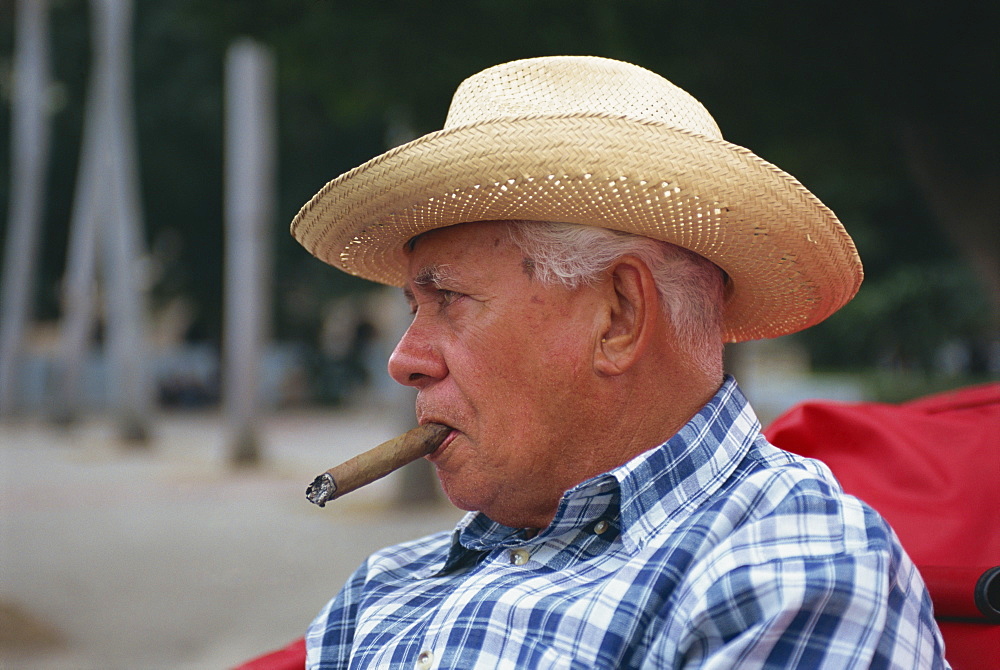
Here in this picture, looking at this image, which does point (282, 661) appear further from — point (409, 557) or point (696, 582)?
point (696, 582)

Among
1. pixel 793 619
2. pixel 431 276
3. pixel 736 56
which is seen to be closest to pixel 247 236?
pixel 736 56

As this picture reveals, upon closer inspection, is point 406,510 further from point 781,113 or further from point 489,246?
point 489,246

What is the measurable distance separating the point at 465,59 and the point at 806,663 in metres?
3.87

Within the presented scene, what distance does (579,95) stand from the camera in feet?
4.97

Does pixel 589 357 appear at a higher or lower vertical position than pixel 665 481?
higher

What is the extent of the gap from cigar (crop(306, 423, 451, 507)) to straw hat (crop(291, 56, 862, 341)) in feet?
1.18

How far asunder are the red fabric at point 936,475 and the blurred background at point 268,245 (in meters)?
2.71

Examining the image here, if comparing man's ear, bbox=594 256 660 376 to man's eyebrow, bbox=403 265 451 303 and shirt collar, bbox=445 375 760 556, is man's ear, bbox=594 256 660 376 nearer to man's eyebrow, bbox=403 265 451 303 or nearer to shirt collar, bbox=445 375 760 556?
shirt collar, bbox=445 375 760 556

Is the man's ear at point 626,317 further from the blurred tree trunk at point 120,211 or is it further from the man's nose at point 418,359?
the blurred tree trunk at point 120,211

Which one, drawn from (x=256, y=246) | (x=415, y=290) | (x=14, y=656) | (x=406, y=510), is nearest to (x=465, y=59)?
(x=415, y=290)

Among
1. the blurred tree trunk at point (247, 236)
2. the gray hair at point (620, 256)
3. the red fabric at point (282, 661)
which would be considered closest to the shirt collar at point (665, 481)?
the gray hair at point (620, 256)

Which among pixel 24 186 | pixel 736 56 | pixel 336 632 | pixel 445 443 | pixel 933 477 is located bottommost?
pixel 933 477

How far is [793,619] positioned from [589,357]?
0.53m

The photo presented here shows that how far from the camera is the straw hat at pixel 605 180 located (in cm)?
139
